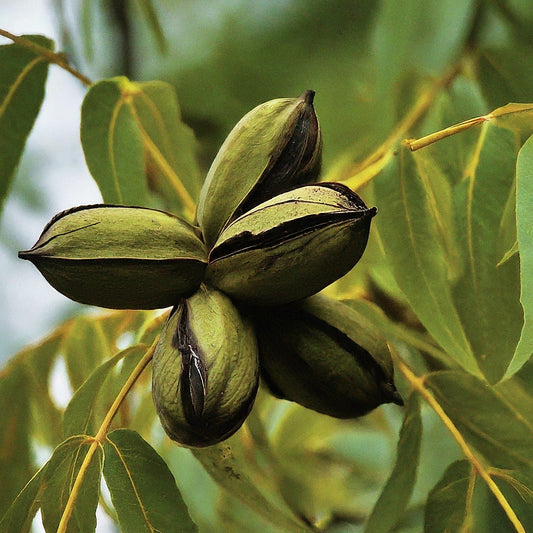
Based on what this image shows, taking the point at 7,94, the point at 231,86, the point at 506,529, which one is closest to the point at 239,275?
the point at 7,94

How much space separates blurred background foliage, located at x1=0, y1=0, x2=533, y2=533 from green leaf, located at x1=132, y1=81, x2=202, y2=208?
178mm

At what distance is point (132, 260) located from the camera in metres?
1.08

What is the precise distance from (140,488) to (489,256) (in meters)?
0.62

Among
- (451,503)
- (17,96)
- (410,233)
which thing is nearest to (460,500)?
(451,503)

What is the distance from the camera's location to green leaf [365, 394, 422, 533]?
1333 mm

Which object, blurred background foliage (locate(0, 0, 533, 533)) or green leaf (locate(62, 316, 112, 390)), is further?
green leaf (locate(62, 316, 112, 390))

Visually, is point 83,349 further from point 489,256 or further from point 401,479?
point 489,256

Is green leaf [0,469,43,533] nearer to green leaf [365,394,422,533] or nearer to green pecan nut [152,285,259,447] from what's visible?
green pecan nut [152,285,259,447]

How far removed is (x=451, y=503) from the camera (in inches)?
48.8

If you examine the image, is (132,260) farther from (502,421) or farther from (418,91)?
(418,91)

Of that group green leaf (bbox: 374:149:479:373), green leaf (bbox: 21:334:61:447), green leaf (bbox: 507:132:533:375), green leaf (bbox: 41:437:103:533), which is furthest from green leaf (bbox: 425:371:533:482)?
green leaf (bbox: 21:334:61:447)

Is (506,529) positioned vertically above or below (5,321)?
above

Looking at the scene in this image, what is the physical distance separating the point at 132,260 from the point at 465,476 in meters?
0.56

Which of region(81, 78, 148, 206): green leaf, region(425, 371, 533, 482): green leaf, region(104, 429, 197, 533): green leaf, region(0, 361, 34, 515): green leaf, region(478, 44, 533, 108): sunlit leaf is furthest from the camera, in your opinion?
region(478, 44, 533, 108): sunlit leaf
